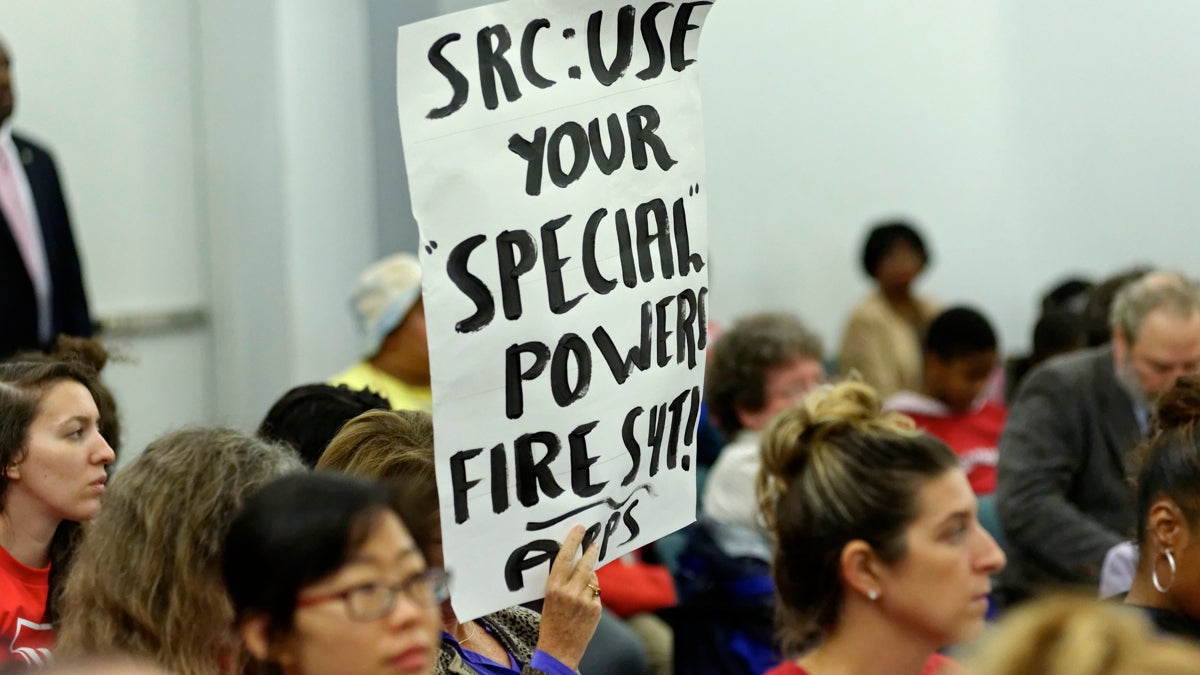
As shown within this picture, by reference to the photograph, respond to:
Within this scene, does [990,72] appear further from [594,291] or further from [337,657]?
[337,657]

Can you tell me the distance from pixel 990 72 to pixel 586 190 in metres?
6.31

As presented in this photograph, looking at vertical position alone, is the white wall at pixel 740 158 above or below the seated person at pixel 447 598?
above

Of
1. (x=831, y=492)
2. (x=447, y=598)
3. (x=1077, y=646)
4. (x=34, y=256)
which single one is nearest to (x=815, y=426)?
(x=831, y=492)

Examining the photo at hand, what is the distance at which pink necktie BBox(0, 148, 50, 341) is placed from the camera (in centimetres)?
460

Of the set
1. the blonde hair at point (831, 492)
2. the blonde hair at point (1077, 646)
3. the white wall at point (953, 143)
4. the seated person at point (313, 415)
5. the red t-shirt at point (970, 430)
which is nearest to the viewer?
the blonde hair at point (1077, 646)

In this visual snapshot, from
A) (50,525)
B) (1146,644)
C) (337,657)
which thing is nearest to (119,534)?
(337,657)

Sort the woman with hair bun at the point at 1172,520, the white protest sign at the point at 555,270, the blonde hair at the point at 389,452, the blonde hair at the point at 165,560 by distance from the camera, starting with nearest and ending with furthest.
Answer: the blonde hair at the point at 165,560, the white protest sign at the point at 555,270, the blonde hair at the point at 389,452, the woman with hair bun at the point at 1172,520

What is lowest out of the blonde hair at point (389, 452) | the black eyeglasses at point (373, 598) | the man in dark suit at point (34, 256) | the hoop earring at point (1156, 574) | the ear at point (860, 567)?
the hoop earring at point (1156, 574)

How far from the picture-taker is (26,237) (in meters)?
4.63

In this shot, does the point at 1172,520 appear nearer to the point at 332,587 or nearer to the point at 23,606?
the point at 332,587

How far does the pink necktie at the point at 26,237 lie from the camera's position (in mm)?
4602

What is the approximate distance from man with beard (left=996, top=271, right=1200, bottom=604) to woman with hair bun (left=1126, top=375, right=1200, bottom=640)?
3.68 ft

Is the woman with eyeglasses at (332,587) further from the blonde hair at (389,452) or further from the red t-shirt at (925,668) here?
the red t-shirt at (925,668)

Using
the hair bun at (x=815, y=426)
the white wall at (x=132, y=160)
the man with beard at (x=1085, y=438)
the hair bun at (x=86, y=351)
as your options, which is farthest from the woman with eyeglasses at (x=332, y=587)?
the white wall at (x=132, y=160)
